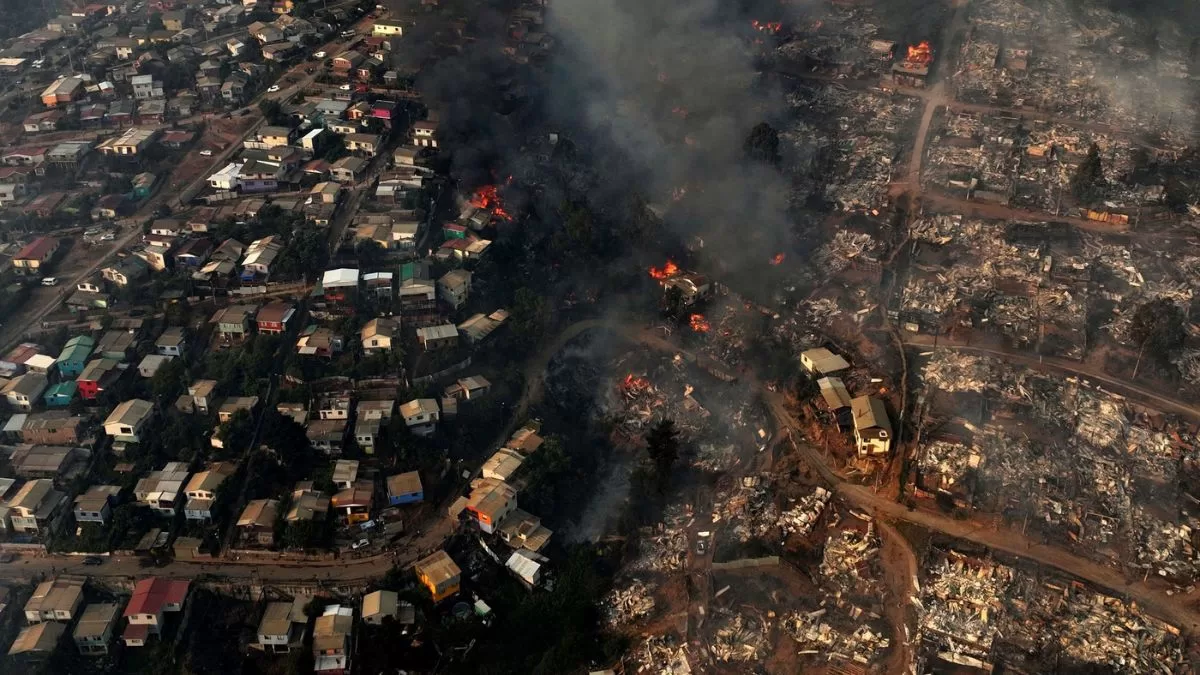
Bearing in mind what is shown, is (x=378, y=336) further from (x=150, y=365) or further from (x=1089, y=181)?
(x=1089, y=181)

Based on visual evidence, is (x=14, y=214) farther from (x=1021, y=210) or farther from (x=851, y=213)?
A: (x=1021, y=210)

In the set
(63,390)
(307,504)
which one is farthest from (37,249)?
(307,504)

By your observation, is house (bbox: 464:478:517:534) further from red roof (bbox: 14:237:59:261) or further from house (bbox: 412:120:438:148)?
red roof (bbox: 14:237:59:261)

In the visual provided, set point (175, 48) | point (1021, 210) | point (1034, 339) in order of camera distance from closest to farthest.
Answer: point (1034, 339)
point (1021, 210)
point (175, 48)

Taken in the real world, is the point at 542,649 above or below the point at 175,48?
below

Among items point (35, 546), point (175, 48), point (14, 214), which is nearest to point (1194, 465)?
point (35, 546)

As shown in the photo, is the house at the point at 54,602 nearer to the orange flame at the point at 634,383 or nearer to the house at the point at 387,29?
the orange flame at the point at 634,383
